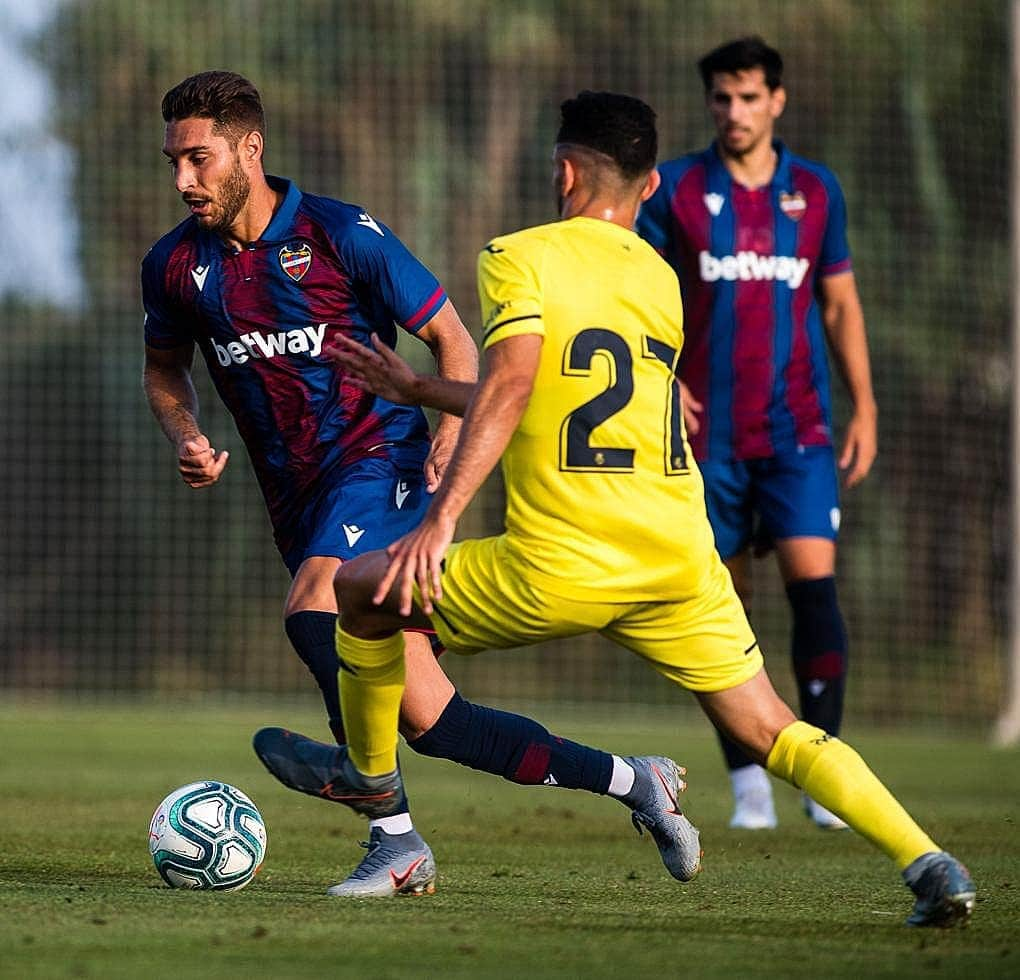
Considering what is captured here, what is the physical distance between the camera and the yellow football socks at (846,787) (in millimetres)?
4516

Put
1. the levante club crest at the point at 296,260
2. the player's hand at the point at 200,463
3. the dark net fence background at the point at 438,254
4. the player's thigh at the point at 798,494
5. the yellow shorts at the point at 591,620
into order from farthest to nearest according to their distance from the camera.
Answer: the dark net fence background at the point at 438,254 → the player's thigh at the point at 798,494 → the levante club crest at the point at 296,260 → the player's hand at the point at 200,463 → the yellow shorts at the point at 591,620

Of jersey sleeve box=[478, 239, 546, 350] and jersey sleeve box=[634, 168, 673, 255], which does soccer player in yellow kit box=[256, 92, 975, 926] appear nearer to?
jersey sleeve box=[478, 239, 546, 350]

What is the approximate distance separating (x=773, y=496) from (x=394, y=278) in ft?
8.25

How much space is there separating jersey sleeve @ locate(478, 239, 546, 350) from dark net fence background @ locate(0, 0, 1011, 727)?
1163 centimetres

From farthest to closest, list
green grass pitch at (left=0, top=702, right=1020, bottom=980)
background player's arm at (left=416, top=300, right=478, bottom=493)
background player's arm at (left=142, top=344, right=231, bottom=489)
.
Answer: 1. background player's arm at (left=142, top=344, right=231, bottom=489)
2. background player's arm at (left=416, top=300, right=478, bottom=493)
3. green grass pitch at (left=0, top=702, right=1020, bottom=980)

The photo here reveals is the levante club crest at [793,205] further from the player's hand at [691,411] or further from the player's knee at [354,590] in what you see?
the player's knee at [354,590]

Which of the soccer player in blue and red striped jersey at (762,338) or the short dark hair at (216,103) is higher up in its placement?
the short dark hair at (216,103)

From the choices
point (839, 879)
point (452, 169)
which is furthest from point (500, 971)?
point (452, 169)

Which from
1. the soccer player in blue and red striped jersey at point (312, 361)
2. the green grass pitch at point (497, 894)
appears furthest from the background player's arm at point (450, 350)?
the green grass pitch at point (497, 894)

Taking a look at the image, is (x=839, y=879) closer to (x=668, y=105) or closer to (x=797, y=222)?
(x=797, y=222)

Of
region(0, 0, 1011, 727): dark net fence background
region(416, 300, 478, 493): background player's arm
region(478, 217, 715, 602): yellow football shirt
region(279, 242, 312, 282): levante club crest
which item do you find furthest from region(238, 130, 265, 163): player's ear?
region(0, 0, 1011, 727): dark net fence background

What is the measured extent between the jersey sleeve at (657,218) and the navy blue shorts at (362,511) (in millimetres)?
2366

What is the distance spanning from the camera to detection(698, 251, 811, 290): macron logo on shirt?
7758 mm

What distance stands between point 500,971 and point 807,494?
4.04 m
